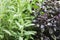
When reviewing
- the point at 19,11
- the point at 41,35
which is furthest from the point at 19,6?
the point at 41,35

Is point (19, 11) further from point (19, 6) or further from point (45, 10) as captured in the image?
point (45, 10)

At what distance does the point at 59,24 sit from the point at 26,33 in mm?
440

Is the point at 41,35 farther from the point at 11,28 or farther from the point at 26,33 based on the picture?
the point at 11,28

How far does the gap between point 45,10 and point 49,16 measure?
0.10 metres

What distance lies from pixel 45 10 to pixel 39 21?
18cm

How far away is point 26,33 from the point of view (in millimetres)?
2225

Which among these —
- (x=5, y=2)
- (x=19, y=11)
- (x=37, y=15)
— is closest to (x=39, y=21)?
(x=37, y=15)

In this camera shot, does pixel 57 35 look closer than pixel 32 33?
No

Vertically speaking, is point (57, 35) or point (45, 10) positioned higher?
point (45, 10)

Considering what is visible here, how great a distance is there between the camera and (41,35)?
91.6 inches

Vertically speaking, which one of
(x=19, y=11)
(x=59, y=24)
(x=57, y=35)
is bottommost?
(x=57, y=35)

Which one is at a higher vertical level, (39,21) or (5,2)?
(5,2)

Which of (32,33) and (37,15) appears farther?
(37,15)

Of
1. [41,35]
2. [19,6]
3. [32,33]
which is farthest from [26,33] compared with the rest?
[19,6]
